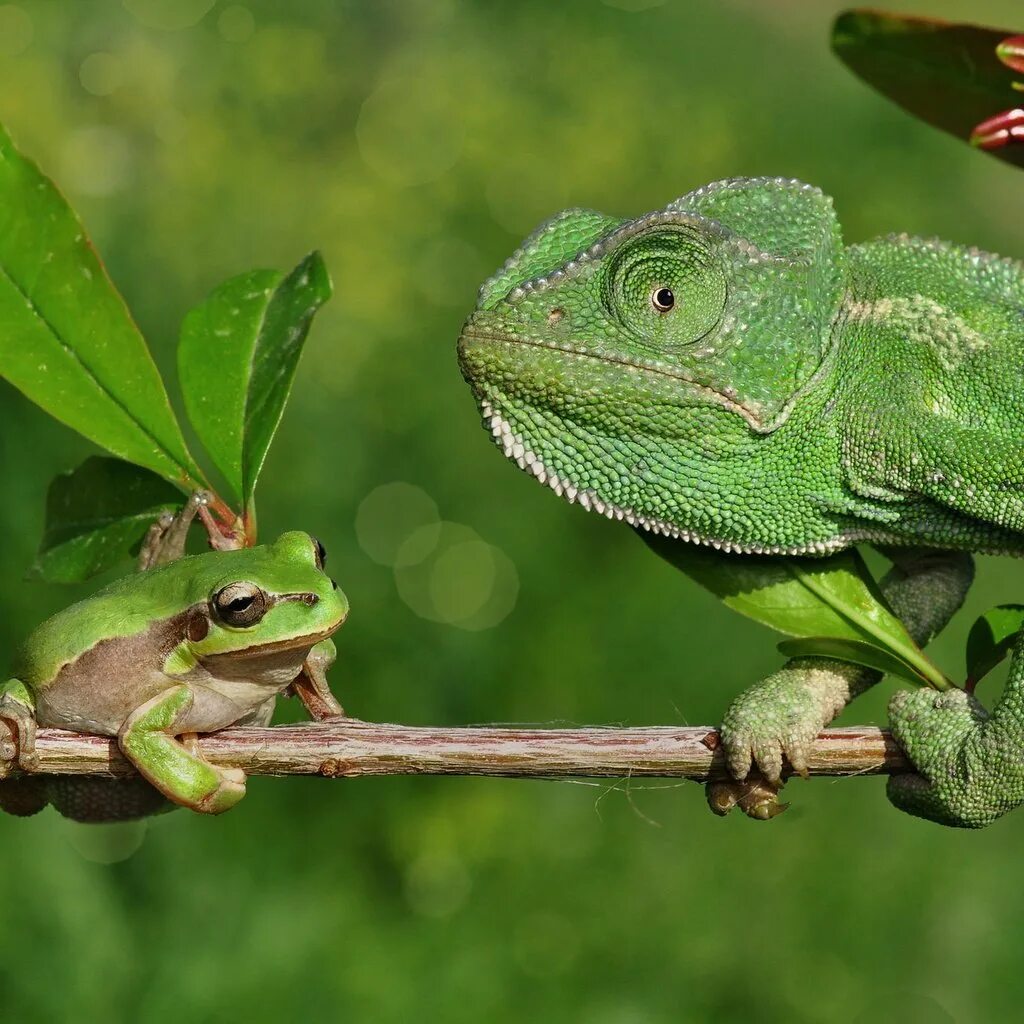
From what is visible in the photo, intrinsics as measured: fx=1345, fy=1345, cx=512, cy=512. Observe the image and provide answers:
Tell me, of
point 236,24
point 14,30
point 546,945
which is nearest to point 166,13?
point 236,24

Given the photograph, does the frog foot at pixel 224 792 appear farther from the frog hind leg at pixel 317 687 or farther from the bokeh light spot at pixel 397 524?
the bokeh light spot at pixel 397 524

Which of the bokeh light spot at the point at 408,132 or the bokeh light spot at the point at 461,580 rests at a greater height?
the bokeh light spot at the point at 408,132

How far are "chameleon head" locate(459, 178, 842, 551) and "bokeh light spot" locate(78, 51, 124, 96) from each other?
390 cm

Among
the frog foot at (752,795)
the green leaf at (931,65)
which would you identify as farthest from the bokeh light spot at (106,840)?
the green leaf at (931,65)

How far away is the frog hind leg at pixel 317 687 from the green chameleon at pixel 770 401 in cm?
37

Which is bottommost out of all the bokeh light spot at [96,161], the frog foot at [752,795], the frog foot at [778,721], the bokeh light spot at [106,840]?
the bokeh light spot at [106,840]

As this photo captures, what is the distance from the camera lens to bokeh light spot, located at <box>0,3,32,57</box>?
4.94 metres

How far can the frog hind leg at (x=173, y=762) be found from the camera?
1.58m

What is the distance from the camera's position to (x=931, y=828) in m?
4.07

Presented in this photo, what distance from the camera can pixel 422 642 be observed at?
158 inches

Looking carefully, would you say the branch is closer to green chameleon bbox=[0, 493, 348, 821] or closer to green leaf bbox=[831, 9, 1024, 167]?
green chameleon bbox=[0, 493, 348, 821]

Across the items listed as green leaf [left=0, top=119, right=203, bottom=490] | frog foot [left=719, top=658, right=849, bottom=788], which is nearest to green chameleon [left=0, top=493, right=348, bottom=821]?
green leaf [left=0, top=119, right=203, bottom=490]

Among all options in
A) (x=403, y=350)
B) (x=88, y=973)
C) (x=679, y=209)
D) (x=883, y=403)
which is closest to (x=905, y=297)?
(x=883, y=403)

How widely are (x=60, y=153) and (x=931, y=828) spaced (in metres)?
3.65
